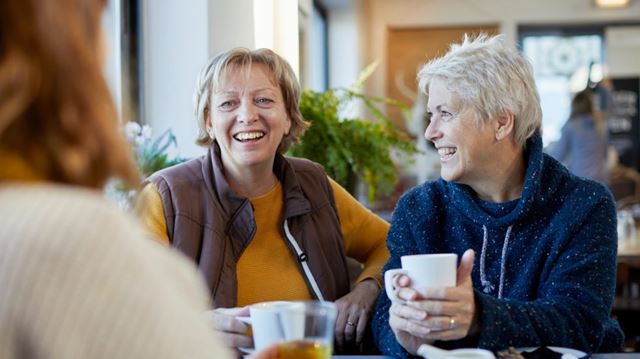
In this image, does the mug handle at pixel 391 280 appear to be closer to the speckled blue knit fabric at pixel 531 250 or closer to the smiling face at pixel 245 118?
the speckled blue knit fabric at pixel 531 250

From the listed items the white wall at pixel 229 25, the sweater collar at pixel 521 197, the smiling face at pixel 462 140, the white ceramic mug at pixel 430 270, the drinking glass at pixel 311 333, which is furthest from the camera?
the white wall at pixel 229 25

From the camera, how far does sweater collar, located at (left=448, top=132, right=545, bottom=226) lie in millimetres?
1826

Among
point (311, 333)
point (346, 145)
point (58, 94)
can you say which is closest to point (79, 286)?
point (58, 94)

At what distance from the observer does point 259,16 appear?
10.5 ft

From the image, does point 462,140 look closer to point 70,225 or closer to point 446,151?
point 446,151

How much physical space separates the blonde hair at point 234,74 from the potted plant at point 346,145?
1.98 ft

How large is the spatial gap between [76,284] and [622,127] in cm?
928

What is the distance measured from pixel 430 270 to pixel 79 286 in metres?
0.92

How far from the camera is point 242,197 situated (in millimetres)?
2092

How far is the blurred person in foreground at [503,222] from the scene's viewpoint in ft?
5.35

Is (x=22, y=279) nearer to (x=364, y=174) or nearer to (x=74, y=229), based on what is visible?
(x=74, y=229)

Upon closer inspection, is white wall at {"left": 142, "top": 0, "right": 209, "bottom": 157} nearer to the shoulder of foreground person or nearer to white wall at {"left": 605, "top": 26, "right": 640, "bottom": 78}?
the shoulder of foreground person

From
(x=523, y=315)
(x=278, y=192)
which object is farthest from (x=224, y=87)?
(x=523, y=315)

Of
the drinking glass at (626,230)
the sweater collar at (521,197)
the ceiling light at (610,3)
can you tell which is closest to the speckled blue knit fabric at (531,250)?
the sweater collar at (521,197)
